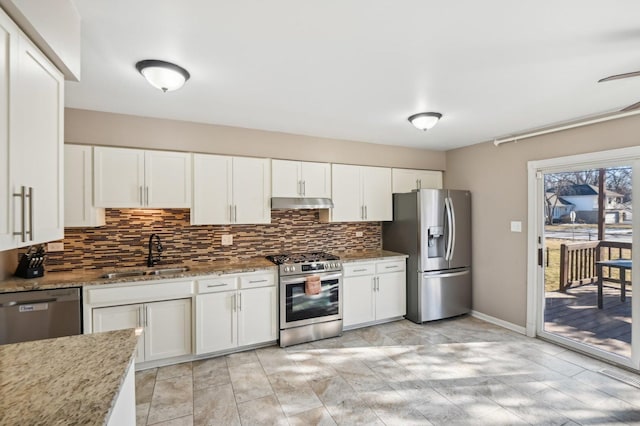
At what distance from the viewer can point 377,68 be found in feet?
7.09

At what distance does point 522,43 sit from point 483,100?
964 millimetres

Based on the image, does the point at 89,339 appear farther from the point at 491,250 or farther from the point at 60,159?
the point at 491,250

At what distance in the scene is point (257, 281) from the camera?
338cm

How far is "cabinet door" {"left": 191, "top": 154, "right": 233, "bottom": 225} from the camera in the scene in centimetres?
334

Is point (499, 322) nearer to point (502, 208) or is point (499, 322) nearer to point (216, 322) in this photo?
point (502, 208)

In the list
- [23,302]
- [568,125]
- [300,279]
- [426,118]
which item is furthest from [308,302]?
[568,125]

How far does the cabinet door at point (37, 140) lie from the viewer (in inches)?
43.7

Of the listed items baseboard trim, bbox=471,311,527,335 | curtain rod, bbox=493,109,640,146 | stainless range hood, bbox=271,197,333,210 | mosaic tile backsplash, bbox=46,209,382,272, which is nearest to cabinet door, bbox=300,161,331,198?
stainless range hood, bbox=271,197,333,210

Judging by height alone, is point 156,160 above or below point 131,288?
above

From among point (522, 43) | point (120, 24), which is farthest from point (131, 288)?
point (522, 43)

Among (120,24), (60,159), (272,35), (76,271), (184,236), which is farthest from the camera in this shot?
(184,236)

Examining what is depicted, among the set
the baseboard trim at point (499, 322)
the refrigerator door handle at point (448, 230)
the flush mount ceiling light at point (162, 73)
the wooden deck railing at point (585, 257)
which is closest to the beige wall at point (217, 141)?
the refrigerator door handle at point (448, 230)

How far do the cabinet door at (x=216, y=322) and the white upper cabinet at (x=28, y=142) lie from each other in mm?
1883

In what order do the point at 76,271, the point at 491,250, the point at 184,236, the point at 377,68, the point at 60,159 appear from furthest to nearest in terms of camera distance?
1. the point at 491,250
2. the point at 184,236
3. the point at 76,271
4. the point at 377,68
5. the point at 60,159
